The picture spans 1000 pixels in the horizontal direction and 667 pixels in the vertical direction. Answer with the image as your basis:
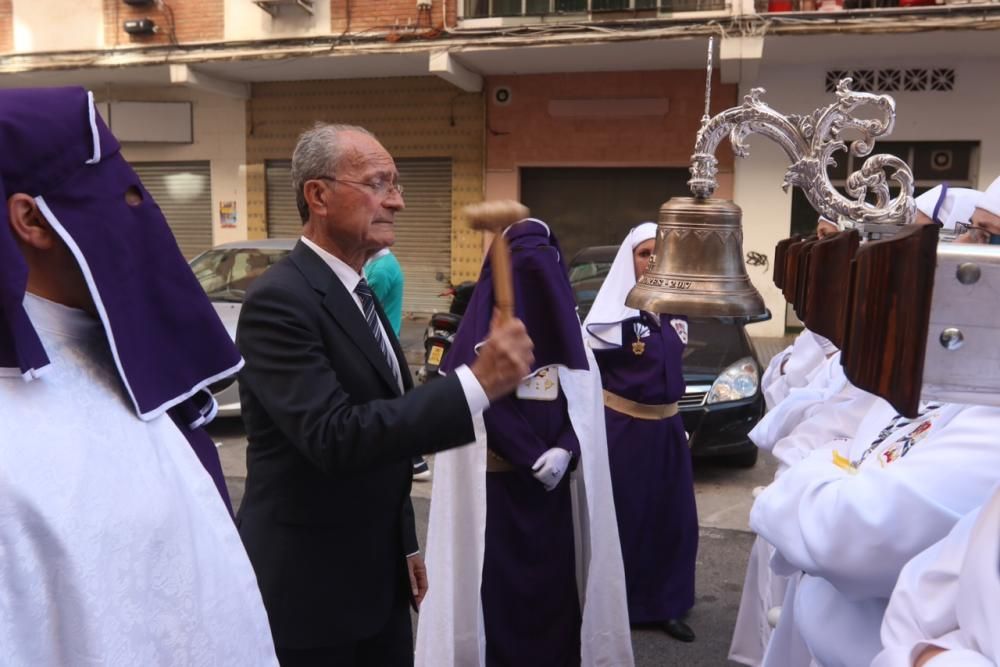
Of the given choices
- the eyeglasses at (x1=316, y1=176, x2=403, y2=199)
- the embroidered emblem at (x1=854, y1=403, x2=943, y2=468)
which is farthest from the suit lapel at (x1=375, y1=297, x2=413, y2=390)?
the embroidered emblem at (x1=854, y1=403, x2=943, y2=468)

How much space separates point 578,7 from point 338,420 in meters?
11.4

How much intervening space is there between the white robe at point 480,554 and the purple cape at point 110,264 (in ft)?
5.52

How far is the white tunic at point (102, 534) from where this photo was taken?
1191 millimetres

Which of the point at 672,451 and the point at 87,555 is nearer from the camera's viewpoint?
the point at 87,555

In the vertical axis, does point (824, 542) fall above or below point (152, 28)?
below

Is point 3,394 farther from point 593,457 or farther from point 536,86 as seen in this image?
point 536,86

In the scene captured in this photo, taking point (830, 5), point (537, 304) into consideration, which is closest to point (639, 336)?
point (537, 304)

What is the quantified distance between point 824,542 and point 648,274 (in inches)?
32.3

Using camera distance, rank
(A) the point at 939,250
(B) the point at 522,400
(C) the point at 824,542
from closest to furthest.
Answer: (A) the point at 939,250, (C) the point at 824,542, (B) the point at 522,400

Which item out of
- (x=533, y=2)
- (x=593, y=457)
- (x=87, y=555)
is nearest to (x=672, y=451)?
(x=593, y=457)

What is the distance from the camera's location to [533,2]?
40.3 ft

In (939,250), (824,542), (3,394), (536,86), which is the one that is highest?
(536,86)

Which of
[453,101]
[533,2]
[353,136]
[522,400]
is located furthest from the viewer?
[453,101]

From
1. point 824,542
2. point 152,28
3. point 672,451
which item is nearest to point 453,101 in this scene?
point 152,28
